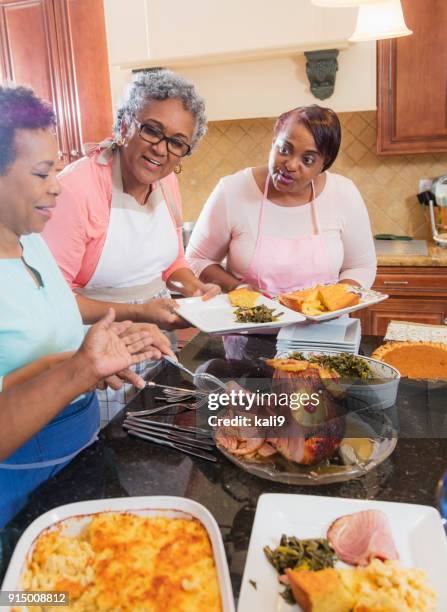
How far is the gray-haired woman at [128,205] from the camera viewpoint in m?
1.50

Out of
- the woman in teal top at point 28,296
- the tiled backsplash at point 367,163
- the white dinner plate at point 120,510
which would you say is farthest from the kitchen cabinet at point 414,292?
the white dinner plate at point 120,510

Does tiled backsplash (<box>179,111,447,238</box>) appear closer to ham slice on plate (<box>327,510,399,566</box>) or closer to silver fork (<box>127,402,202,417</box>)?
silver fork (<box>127,402,202,417</box>)

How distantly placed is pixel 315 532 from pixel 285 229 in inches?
51.8

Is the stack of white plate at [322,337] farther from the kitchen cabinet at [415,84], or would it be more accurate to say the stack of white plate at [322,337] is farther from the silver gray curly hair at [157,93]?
the kitchen cabinet at [415,84]

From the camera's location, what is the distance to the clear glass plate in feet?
2.94

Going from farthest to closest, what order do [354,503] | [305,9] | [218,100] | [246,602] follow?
[218,100]
[305,9]
[354,503]
[246,602]

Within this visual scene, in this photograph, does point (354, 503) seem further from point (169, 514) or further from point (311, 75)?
point (311, 75)

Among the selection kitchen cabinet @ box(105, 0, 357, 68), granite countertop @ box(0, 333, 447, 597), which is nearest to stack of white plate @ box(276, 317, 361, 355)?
granite countertop @ box(0, 333, 447, 597)

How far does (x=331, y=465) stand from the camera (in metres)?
0.92

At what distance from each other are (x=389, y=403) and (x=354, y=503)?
37 cm

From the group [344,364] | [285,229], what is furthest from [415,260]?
[344,364]

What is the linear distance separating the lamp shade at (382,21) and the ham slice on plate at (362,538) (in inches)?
65.8

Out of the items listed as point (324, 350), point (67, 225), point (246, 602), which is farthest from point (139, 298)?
point (246, 602)

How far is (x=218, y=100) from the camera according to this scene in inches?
116
